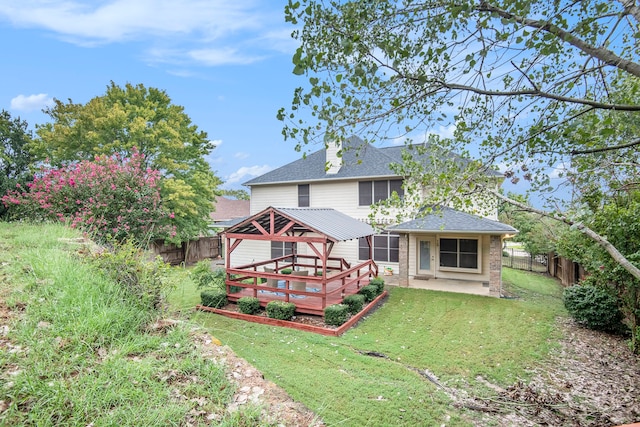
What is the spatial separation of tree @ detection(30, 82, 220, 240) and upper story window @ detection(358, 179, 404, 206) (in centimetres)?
868

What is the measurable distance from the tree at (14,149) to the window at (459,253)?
17754 mm

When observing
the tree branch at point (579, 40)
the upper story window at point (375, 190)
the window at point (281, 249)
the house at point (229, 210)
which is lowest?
the window at point (281, 249)

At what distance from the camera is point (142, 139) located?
50.9 ft

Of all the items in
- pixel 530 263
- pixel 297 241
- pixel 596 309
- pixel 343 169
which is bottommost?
pixel 530 263

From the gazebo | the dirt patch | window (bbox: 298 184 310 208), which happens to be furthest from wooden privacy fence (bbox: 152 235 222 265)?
the dirt patch

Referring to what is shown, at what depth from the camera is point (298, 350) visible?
22.3ft

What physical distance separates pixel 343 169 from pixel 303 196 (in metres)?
2.76

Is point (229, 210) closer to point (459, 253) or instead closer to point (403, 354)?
point (459, 253)

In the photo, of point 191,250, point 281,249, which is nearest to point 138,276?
point 281,249

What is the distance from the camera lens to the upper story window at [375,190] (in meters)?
15.1

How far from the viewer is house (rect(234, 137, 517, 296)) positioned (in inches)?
497

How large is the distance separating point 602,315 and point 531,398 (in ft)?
17.4

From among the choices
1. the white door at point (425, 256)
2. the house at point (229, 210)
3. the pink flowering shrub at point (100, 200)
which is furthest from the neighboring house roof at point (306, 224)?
the house at point (229, 210)

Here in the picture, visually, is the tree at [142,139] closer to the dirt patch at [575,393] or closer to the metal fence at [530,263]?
the dirt patch at [575,393]
